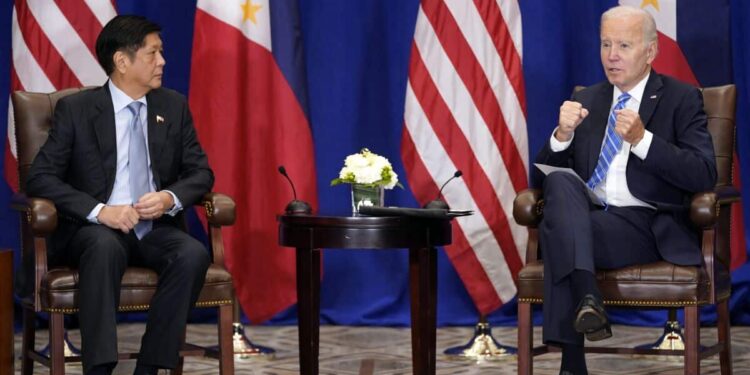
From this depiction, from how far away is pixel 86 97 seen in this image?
13.1ft

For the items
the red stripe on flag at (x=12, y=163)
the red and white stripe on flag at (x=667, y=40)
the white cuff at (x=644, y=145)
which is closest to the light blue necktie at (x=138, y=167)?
the red stripe on flag at (x=12, y=163)

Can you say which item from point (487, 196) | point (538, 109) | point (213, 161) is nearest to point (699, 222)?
point (487, 196)

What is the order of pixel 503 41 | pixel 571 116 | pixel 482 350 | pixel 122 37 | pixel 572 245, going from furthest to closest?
1. pixel 503 41
2. pixel 482 350
3. pixel 122 37
4. pixel 571 116
5. pixel 572 245

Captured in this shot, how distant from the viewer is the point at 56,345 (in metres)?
3.57

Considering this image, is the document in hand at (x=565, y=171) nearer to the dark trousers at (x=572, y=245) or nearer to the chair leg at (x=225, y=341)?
the dark trousers at (x=572, y=245)

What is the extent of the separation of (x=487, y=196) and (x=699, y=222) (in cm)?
138

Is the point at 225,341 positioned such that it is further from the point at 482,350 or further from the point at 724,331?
the point at 724,331

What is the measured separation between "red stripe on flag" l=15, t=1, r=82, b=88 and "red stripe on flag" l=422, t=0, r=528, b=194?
1587 millimetres

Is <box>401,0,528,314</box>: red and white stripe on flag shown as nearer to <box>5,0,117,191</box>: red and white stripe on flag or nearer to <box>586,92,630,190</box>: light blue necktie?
<box>586,92,630,190</box>: light blue necktie

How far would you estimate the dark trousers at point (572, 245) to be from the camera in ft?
11.7

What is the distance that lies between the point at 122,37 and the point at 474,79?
1553 millimetres

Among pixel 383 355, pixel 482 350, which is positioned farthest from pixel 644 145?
pixel 383 355

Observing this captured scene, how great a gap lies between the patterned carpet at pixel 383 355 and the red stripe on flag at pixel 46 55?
1176 millimetres

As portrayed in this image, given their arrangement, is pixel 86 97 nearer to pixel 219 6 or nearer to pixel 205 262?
pixel 205 262
